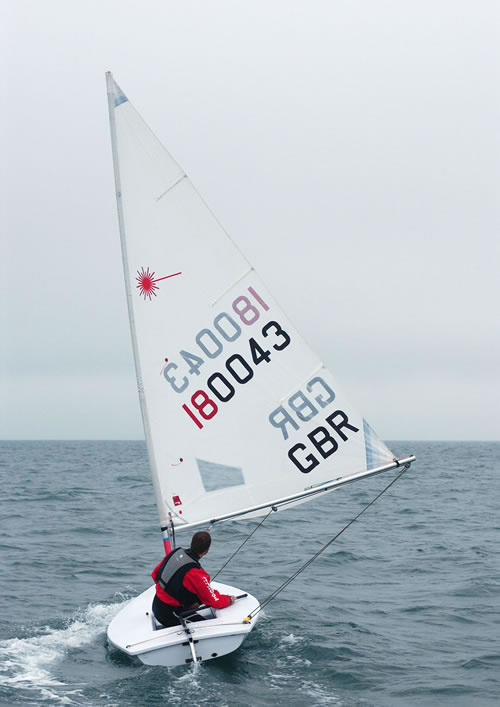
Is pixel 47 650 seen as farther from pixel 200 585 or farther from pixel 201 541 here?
pixel 201 541

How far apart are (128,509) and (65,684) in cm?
1500

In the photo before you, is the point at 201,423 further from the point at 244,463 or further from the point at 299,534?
the point at 299,534

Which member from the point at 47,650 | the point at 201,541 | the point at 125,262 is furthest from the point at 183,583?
the point at 125,262

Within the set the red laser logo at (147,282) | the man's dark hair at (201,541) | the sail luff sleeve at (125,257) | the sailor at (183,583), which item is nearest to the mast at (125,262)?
the sail luff sleeve at (125,257)

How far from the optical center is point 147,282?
27.6 feet

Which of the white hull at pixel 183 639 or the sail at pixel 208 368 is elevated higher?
the sail at pixel 208 368

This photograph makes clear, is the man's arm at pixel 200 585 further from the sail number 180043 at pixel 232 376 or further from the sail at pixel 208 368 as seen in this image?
the sail number 180043 at pixel 232 376

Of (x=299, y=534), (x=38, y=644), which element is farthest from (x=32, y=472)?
(x=38, y=644)

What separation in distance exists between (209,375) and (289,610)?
4207mm

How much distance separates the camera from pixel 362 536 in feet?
57.3

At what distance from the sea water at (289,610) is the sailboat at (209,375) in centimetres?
83

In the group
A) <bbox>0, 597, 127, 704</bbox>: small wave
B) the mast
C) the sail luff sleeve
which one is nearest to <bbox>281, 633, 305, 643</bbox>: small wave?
the mast

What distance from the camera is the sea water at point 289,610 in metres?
7.46

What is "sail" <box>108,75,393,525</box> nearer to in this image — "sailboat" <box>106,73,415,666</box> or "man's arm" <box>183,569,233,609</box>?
"sailboat" <box>106,73,415,666</box>
